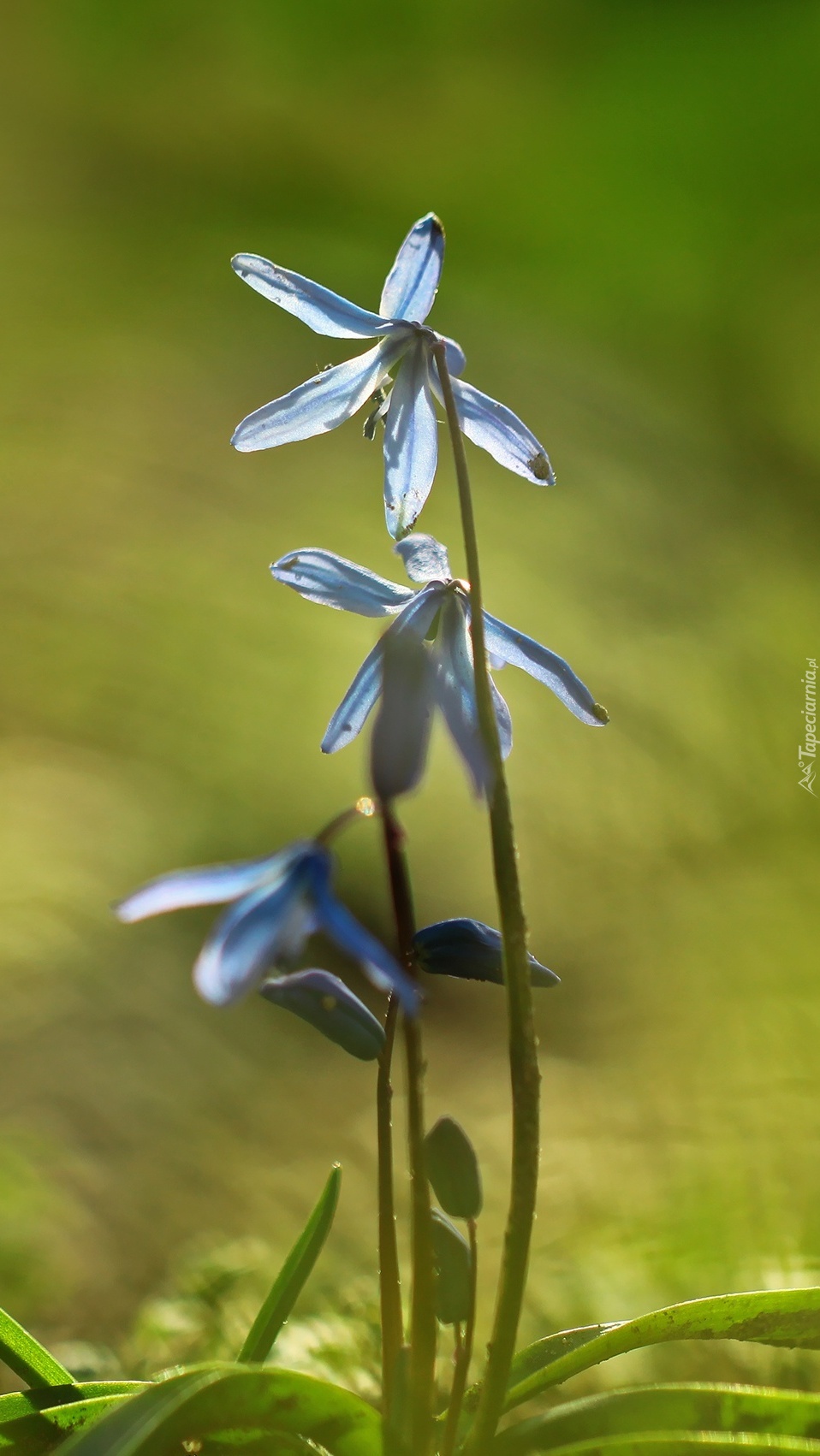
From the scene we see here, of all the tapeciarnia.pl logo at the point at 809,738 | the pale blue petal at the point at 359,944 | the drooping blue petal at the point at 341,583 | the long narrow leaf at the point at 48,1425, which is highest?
the tapeciarnia.pl logo at the point at 809,738

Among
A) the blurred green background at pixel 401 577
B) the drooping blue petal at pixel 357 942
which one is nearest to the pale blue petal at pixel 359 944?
the drooping blue petal at pixel 357 942

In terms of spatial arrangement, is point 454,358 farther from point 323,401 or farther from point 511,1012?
point 511,1012

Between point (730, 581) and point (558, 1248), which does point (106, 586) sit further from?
point (558, 1248)

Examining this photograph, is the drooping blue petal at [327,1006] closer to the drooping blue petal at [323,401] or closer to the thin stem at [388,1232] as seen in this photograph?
the thin stem at [388,1232]

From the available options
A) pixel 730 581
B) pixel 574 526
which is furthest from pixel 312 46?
pixel 730 581

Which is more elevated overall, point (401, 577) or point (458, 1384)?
point (401, 577)

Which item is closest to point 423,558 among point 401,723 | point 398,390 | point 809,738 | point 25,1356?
point 398,390
